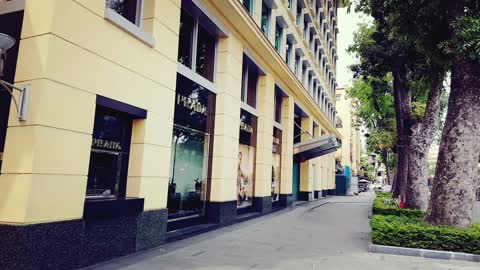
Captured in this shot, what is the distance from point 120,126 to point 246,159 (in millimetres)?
7338

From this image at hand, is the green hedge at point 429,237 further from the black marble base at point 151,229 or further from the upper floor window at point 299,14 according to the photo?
the upper floor window at point 299,14

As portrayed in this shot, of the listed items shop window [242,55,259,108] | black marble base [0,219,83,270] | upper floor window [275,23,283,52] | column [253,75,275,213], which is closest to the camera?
black marble base [0,219,83,270]

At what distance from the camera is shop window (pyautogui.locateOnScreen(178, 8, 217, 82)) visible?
10422mm

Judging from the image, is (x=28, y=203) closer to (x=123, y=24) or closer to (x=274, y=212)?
(x=123, y=24)

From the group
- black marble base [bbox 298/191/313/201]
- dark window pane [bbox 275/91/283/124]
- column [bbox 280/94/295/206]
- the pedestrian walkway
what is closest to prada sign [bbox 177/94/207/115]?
the pedestrian walkway

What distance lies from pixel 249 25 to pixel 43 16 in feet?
25.7

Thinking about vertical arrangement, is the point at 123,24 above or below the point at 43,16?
above

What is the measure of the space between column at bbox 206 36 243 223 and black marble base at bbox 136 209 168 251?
2938 millimetres

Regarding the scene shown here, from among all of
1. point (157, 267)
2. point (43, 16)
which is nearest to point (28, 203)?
point (157, 267)

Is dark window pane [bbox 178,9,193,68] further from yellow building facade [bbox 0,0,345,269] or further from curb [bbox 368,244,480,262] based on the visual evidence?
curb [bbox 368,244,480,262]

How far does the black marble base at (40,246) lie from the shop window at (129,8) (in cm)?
460

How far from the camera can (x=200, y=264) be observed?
6.82 m

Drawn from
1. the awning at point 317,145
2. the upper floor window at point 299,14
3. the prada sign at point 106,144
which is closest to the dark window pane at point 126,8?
the prada sign at point 106,144

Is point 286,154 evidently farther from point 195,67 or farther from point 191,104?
point 191,104
